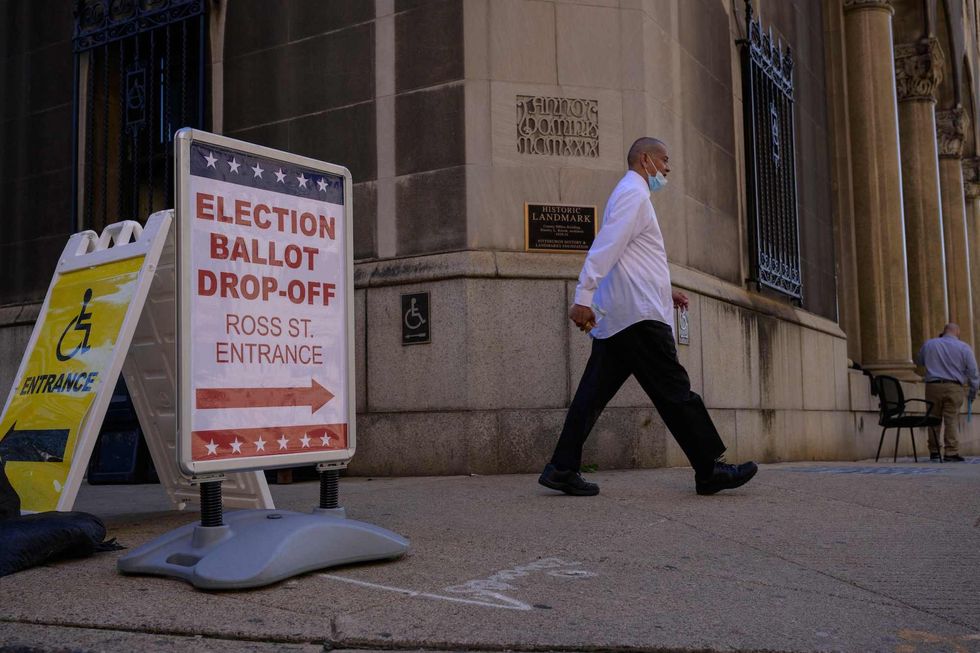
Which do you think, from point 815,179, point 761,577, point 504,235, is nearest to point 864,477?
point 504,235

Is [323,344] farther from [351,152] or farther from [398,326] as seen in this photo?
[351,152]

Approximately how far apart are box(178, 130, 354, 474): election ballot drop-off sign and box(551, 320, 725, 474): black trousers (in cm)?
201

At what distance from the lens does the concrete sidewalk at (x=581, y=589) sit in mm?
2926

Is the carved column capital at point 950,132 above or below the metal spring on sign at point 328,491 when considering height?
above

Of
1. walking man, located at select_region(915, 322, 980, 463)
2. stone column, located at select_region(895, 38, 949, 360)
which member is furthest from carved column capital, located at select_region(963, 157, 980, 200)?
walking man, located at select_region(915, 322, 980, 463)

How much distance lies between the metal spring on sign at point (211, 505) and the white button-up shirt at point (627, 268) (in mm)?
2631

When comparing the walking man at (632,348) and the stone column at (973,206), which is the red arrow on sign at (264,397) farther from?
the stone column at (973,206)

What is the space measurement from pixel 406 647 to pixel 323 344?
160cm

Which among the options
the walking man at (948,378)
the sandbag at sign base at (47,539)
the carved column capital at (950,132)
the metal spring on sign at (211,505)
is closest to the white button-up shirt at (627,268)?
the metal spring on sign at (211,505)

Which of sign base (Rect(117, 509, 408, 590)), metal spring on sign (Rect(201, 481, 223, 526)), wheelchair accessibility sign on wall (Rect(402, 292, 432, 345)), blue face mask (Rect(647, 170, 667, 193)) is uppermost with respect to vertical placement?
blue face mask (Rect(647, 170, 667, 193))

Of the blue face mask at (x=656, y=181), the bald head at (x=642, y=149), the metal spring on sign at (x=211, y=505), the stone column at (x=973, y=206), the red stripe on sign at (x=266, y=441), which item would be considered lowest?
the metal spring on sign at (x=211, y=505)

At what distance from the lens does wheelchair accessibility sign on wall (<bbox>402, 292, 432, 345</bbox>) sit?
809cm

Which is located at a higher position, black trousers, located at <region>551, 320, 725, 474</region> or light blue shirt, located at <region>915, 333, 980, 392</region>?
light blue shirt, located at <region>915, 333, 980, 392</region>

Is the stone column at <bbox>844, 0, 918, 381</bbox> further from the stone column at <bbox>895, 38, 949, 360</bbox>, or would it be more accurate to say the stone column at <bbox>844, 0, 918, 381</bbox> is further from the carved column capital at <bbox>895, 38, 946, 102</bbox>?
the carved column capital at <bbox>895, 38, 946, 102</bbox>
